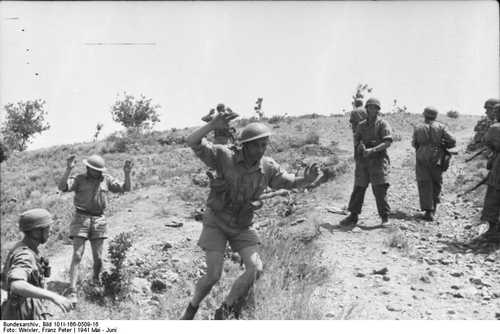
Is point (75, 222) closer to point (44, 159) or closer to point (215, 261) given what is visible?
point (215, 261)

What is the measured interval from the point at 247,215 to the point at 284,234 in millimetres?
3454

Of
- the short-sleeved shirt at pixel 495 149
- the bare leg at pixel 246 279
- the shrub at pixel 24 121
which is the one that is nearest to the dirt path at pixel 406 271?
the bare leg at pixel 246 279

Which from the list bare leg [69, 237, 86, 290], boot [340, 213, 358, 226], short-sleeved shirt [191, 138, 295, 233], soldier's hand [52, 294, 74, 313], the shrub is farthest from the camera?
the shrub

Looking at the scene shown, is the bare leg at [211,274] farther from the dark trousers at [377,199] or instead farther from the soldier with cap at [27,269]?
the dark trousers at [377,199]

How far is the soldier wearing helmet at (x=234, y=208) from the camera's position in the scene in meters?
4.47

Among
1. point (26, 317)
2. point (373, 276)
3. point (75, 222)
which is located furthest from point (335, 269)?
point (26, 317)

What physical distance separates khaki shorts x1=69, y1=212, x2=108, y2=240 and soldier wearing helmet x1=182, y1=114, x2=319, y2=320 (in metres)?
2.20

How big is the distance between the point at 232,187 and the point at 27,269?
189 centimetres

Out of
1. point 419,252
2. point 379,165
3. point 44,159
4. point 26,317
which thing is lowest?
point 44,159

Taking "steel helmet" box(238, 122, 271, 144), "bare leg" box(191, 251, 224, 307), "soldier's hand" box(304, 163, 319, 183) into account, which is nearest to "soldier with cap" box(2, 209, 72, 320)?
"bare leg" box(191, 251, 224, 307)

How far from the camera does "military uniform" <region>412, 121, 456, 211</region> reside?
29.2 feet

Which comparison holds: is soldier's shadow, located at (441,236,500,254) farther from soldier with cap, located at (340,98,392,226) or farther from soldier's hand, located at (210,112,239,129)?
soldier's hand, located at (210,112,239,129)

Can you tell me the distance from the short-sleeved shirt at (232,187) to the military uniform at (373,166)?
12.9ft

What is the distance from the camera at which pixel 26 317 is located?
371cm
